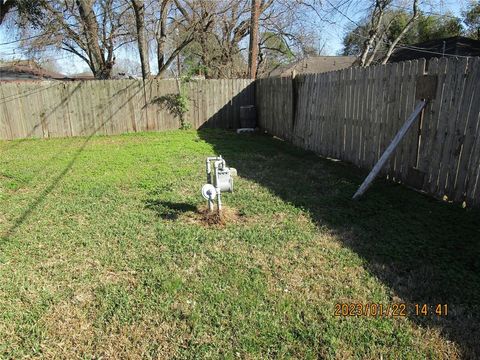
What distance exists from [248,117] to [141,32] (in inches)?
Answer: 187

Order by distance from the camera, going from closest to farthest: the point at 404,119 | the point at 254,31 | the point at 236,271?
1. the point at 236,271
2. the point at 404,119
3. the point at 254,31

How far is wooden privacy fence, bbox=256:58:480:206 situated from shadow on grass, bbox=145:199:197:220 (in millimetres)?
2802

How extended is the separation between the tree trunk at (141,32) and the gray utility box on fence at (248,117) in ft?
13.0

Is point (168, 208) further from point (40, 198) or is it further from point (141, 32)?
point (141, 32)

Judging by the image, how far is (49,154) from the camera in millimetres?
7855

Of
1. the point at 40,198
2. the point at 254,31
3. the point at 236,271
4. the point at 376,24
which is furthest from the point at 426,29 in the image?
the point at 236,271

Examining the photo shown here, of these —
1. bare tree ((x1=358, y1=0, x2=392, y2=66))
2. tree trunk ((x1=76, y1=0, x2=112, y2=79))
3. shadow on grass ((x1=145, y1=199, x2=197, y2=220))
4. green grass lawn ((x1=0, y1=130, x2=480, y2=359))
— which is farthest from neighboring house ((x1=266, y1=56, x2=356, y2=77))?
shadow on grass ((x1=145, y1=199, x2=197, y2=220))


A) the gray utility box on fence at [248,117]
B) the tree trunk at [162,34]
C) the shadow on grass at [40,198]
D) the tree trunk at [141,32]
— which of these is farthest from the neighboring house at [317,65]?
the shadow on grass at [40,198]

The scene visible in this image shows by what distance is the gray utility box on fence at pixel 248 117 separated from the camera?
11.4m

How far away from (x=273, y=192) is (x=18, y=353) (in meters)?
3.23

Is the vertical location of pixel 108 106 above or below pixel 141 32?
below

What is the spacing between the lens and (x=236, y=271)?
2834mm

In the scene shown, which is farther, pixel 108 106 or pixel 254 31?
pixel 254 31

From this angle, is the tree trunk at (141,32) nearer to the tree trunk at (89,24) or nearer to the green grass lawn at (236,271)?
the tree trunk at (89,24)
